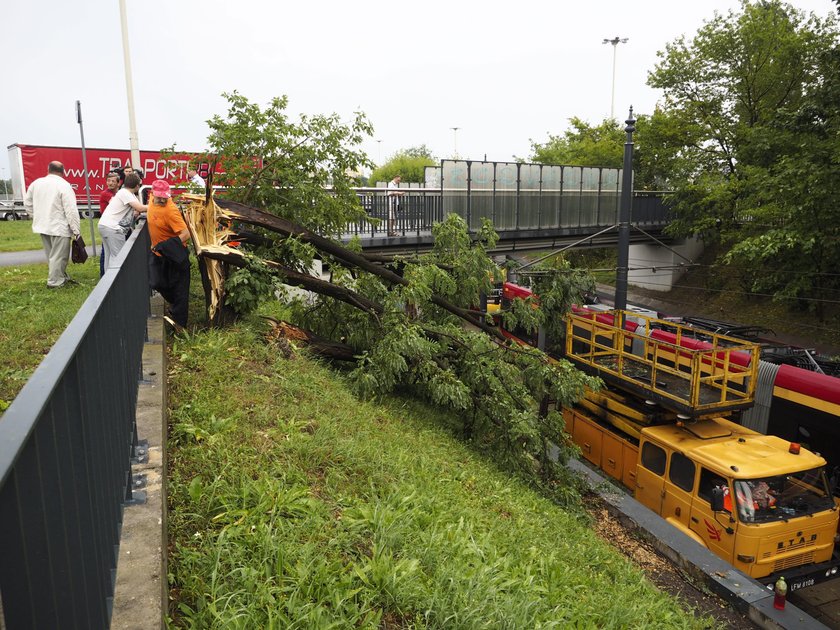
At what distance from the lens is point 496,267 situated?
10.1m

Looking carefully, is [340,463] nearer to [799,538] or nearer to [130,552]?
[130,552]

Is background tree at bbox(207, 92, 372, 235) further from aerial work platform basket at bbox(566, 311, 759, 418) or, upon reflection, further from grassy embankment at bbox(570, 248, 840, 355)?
grassy embankment at bbox(570, 248, 840, 355)

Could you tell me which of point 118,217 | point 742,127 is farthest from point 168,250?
point 742,127

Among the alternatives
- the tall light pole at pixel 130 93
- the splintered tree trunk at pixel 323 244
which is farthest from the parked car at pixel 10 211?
the splintered tree trunk at pixel 323 244

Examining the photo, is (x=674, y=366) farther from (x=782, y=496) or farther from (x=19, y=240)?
(x=19, y=240)

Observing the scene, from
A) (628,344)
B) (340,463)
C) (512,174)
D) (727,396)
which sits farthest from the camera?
(512,174)

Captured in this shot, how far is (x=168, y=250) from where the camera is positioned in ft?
23.2

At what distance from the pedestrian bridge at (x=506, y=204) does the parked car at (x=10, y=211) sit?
78.3 ft

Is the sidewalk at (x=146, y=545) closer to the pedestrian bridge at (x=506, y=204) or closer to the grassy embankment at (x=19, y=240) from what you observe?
the pedestrian bridge at (x=506, y=204)

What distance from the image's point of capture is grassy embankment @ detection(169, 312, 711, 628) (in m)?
3.33

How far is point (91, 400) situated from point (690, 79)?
33182 millimetres

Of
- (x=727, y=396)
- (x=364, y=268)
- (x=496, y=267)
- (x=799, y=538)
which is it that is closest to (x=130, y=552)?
(x=364, y=268)

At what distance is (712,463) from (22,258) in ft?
50.5

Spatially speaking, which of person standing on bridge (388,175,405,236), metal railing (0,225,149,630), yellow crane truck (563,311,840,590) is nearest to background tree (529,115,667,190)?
person standing on bridge (388,175,405,236)
